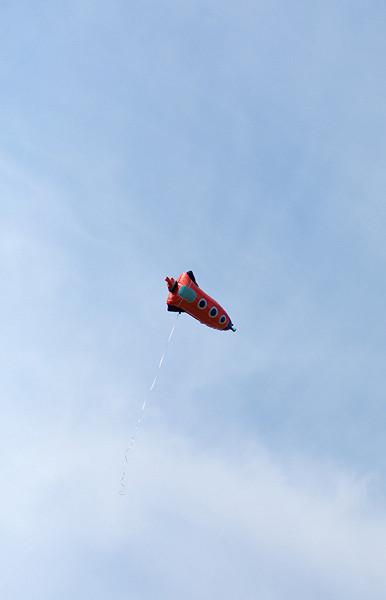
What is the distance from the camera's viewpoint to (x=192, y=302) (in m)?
86.9

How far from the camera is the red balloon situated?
284ft

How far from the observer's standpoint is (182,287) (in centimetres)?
8650

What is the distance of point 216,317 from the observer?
8919 centimetres

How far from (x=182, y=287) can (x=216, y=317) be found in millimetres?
6730

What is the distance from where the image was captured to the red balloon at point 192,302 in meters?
86.6
